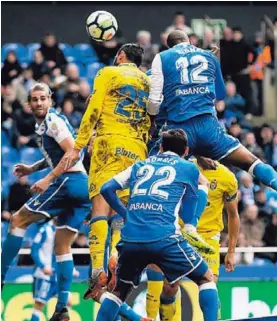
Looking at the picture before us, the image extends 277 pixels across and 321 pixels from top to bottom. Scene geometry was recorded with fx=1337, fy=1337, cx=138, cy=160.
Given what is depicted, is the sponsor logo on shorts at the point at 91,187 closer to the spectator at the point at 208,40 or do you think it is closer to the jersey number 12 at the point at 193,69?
the jersey number 12 at the point at 193,69

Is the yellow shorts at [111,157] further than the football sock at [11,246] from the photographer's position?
No

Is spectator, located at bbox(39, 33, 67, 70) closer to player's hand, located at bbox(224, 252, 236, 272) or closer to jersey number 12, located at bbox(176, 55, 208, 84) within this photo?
player's hand, located at bbox(224, 252, 236, 272)

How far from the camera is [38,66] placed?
22.0 metres

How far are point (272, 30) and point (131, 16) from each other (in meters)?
2.97

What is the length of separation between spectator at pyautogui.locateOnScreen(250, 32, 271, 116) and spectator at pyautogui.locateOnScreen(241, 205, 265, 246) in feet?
12.0

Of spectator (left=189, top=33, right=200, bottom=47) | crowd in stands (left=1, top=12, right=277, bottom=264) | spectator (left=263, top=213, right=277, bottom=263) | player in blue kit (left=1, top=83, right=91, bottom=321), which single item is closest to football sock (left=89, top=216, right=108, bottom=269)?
player in blue kit (left=1, top=83, right=91, bottom=321)

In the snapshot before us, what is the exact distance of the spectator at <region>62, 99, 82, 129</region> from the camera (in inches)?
821

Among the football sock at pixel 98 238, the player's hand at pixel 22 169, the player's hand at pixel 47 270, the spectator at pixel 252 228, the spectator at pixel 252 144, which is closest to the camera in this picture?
the football sock at pixel 98 238

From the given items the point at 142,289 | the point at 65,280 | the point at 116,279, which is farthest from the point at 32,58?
the point at 116,279

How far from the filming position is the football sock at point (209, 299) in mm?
11523

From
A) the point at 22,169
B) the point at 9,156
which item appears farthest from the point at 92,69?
the point at 22,169

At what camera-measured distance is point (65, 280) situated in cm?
1409

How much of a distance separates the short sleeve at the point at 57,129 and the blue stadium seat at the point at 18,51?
31.1ft

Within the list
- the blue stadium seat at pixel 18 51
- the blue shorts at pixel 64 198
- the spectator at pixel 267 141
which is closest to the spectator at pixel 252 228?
the spectator at pixel 267 141
